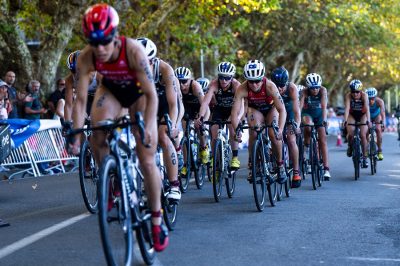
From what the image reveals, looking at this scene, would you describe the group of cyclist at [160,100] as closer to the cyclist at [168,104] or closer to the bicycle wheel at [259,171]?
the cyclist at [168,104]

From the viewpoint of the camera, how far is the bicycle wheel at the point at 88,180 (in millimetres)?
10992

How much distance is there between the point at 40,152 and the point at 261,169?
7.90m

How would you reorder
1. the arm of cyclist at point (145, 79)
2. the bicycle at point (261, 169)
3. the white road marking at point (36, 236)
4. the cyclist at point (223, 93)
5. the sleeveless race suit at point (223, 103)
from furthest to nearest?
the sleeveless race suit at point (223, 103)
the cyclist at point (223, 93)
the bicycle at point (261, 169)
the white road marking at point (36, 236)
the arm of cyclist at point (145, 79)

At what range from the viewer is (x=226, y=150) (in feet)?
43.8

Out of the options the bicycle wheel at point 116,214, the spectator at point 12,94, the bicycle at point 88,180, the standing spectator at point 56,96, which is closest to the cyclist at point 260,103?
the bicycle at point 88,180

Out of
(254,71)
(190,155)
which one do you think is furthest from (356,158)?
(254,71)

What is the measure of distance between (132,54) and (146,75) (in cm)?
20

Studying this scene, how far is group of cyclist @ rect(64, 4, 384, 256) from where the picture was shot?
7.41 meters

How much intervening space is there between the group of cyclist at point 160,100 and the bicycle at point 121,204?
0.46 feet

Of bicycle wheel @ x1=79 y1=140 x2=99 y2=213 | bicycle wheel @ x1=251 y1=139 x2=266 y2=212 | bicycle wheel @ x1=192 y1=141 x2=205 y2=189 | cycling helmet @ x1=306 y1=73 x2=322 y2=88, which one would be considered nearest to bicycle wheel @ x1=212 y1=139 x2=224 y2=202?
bicycle wheel @ x1=251 y1=139 x2=266 y2=212

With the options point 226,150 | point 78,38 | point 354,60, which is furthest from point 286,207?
point 354,60

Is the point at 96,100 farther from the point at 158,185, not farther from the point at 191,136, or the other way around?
the point at 191,136

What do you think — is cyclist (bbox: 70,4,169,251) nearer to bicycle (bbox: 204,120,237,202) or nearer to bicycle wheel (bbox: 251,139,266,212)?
bicycle wheel (bbox: 251,139,266,212)

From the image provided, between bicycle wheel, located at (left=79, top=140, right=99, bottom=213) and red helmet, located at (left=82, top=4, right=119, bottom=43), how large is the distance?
13.6 ft
